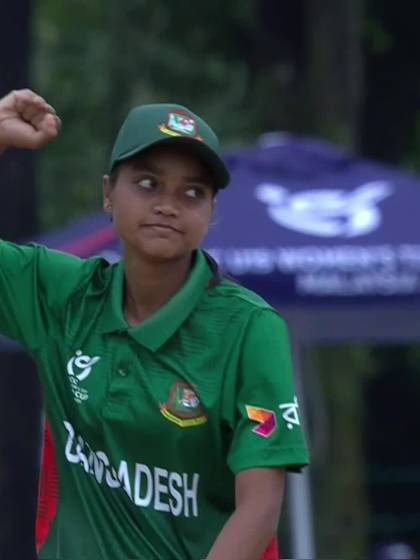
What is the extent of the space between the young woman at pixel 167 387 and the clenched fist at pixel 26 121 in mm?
212

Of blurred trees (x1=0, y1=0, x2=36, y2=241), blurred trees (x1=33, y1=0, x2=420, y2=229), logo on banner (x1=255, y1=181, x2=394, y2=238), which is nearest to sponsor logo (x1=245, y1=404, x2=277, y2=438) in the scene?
logo on banner (x1=255, y1=181, x2=394, y2=238)

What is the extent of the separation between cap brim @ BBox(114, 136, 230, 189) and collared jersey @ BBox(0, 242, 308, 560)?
0.66 ft

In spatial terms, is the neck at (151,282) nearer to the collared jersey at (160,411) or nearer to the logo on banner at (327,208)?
the collared jersey at (160,411)

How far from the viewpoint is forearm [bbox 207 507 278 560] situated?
3693mm

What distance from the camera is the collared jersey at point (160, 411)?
3.80m

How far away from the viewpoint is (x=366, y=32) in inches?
584

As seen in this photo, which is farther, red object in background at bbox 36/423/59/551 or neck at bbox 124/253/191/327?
red object in background at bbox 36/423/59/551

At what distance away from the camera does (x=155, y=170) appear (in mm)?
3871

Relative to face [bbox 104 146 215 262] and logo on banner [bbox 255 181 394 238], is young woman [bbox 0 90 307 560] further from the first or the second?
Result: logo on banner [bbox 255 181 394 238]

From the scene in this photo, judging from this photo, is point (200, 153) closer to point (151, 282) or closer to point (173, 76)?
point (151, 282)

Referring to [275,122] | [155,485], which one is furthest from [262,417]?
[275,122]

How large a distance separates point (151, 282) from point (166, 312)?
3.7 inches

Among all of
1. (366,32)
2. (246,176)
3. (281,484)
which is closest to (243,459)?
(281,484)

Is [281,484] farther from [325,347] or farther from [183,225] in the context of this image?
[325,347]
